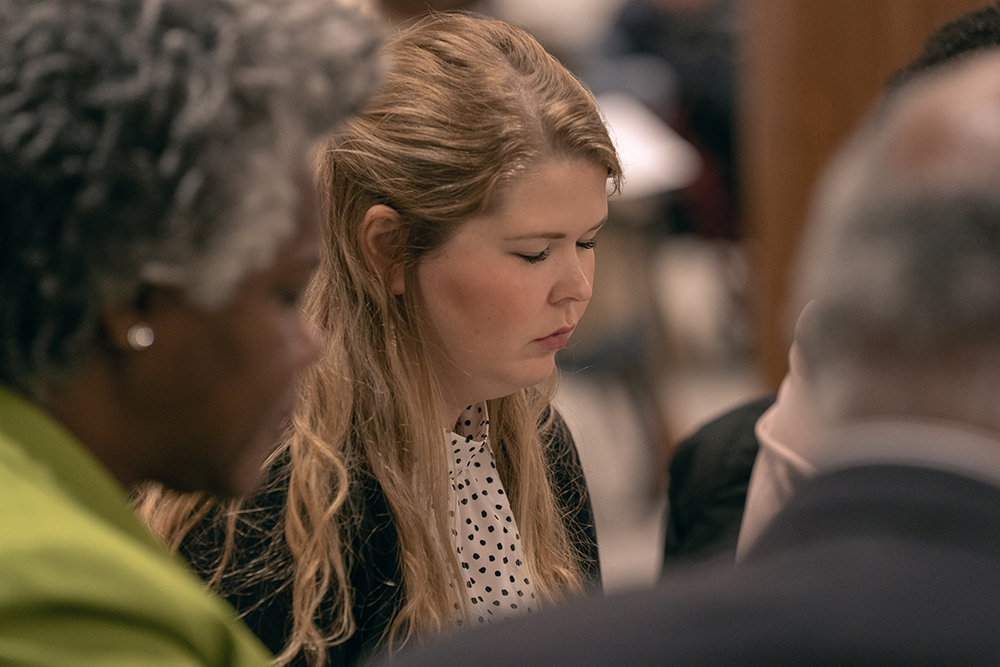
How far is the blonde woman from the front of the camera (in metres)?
1.57

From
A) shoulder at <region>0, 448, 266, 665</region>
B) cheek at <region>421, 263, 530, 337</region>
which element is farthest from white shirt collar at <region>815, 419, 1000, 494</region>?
cheek at <region>421, 263, 530, 337</region>

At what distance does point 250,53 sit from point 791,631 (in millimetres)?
609

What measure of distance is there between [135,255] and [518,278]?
811 mm

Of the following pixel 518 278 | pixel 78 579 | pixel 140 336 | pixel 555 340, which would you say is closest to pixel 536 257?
pixel 518 278

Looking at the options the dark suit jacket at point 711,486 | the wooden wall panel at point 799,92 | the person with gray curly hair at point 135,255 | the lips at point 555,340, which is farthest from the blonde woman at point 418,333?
the wooden wall panel at point 799,92

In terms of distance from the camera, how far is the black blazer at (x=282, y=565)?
1.53 metres

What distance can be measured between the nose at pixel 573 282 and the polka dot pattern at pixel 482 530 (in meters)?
0.29

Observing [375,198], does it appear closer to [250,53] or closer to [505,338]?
[505,338]

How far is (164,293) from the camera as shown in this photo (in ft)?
2.99

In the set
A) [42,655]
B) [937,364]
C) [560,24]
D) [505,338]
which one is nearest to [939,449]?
[937,364]

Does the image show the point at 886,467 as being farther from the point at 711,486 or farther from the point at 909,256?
the point at 711,486

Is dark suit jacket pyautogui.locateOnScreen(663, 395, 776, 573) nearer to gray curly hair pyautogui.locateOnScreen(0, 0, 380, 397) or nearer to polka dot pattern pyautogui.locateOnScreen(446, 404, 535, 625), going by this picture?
A: polka dot pattern pyautogui.locateOnScreen(446, 404, 535, 625)

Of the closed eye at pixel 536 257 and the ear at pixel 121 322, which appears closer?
the ear at pixel 121 322

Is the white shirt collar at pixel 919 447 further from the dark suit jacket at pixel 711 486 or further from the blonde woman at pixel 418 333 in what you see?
the dark suit jacket at pixel 711 486
